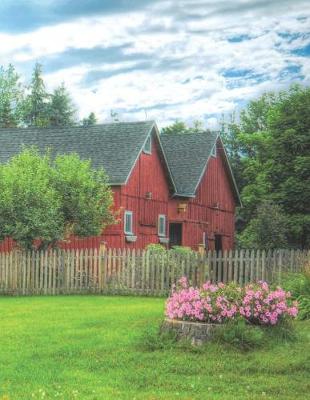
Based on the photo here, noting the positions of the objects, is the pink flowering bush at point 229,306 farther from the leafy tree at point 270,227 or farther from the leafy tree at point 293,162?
the leafy tree at point 293,162

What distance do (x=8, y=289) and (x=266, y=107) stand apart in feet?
166

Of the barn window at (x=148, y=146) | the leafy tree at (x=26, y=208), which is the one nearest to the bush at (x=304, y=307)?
the leafy tree at (x=26, y=208)

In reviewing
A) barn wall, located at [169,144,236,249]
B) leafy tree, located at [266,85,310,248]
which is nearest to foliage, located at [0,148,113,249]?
barn wall, located at [169,144,236,249]

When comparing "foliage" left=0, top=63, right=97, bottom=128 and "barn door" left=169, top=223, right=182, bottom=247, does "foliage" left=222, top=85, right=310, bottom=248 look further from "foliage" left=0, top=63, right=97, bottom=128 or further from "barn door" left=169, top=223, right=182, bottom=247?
"foliage" left=0, top=63, right=97, bottom=128

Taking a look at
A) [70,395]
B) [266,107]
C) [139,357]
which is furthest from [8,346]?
[266,107]

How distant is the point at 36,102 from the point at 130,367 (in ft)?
214

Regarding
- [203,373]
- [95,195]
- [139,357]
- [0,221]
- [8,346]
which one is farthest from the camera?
[95,195]

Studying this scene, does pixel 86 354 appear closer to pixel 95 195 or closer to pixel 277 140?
pixel 95 195

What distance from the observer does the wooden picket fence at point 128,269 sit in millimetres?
22922

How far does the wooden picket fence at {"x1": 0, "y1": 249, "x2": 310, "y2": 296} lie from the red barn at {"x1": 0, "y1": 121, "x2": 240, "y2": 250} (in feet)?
31.1

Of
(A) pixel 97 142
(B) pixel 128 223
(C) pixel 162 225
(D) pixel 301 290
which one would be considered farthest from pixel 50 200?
(D) pixel 301 290

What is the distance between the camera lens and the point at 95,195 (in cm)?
3195

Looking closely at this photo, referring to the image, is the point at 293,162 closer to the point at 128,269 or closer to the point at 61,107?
the point at 128,269

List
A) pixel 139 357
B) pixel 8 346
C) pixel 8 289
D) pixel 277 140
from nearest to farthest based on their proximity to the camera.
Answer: pixel 139 357, pixel 8 346, pixel 8 289, pixel 277 140
